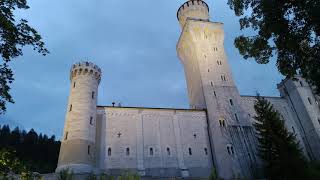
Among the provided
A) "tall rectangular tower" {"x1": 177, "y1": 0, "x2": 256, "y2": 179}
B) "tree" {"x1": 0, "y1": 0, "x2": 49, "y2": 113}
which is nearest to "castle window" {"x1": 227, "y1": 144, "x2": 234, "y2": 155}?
"tall rectangular tower" {"x1": 177, "y1": 0, "x2": 256, "y2": 179}

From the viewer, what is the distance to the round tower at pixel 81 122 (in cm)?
3019

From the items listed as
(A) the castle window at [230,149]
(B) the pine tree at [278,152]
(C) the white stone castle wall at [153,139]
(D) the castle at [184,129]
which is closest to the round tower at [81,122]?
(D) the castle at [184,129]

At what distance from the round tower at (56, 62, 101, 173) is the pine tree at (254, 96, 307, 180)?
1856 cm

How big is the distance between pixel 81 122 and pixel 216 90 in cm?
1937

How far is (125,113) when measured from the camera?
36500mm

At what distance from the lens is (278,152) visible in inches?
1139

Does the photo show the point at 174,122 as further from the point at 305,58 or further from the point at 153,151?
the point at 305,58

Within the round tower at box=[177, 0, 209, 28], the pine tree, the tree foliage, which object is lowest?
the pine tree

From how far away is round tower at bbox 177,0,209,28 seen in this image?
49.3m

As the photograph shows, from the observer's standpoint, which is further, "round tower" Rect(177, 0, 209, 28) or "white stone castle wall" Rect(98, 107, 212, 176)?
"round tower" Rect(177, 0, 209, 28)

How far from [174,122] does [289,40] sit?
24.5 meters

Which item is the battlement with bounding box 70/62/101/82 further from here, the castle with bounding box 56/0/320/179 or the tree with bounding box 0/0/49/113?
the tree with bounding box 0/0/49/113

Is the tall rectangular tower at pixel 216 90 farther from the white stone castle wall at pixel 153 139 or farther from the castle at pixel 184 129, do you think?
the white stone castle wall at pixel 153 139

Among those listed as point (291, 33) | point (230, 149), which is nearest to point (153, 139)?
point (230, 149)
